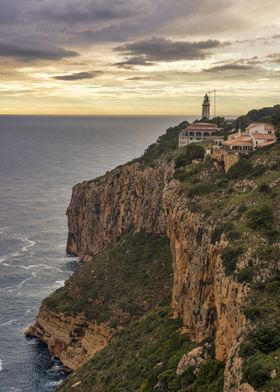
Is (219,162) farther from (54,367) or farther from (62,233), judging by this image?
(62,233)

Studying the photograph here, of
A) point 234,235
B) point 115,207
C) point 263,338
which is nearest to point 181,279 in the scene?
point 234,235

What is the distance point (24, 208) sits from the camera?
517 ft

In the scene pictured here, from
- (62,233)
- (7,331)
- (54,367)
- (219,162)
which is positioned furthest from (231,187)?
(62,233)

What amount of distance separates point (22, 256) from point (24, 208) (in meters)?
42.7

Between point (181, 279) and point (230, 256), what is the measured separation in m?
15.2

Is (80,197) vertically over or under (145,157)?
under

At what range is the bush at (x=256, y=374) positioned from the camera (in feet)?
96.8

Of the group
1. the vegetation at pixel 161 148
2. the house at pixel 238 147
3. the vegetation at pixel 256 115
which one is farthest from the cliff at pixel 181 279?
the vegetation at pixel 256 115

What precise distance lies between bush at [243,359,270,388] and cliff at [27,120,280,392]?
0.05m

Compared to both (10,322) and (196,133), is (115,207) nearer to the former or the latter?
(196,133)

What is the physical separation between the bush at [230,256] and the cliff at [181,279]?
10 centimetres

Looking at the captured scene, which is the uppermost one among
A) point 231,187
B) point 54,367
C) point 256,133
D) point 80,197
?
point 256,133

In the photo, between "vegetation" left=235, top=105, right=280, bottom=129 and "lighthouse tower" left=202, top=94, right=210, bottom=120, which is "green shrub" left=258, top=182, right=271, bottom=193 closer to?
"vegetation" left=235, top=105, right=280, bottom=129

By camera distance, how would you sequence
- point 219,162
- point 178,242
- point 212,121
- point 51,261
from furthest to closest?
point 212,121 → point 51,261 → point 219,162 → point 178,242
